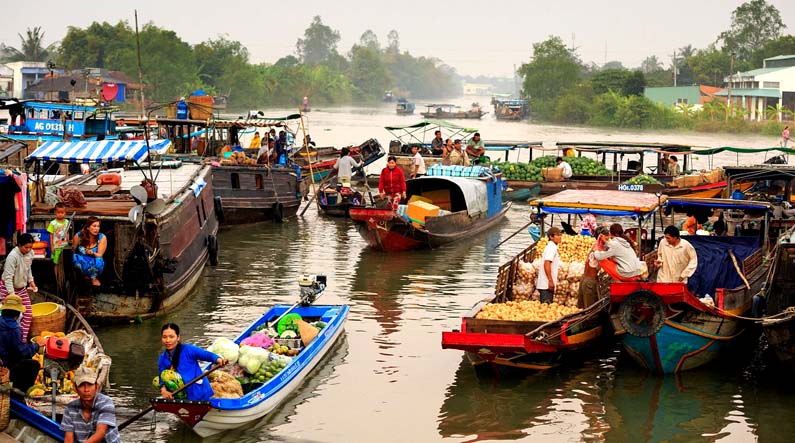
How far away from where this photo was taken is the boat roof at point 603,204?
14594mm

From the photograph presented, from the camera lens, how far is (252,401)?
34.4 ft

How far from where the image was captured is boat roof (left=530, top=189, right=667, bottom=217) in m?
14.6

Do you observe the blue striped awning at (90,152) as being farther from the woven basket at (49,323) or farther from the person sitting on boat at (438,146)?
the person sitting on boat at (438,146)

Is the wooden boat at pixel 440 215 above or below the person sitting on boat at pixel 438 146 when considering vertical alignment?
below

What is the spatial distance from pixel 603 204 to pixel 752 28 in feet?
362

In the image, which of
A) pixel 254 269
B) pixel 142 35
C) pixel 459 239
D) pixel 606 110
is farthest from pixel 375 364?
→ pixel 142 35

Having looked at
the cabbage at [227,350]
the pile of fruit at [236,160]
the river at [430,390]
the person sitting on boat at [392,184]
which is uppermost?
the pile of fruit at [236,160]

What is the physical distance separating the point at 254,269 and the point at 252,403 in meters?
9.57

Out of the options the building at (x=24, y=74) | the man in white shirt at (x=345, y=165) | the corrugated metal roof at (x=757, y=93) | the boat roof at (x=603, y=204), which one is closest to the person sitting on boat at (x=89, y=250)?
the boat roof at (x=603, y=204)

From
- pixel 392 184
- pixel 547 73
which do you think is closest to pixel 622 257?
pixel 392 184

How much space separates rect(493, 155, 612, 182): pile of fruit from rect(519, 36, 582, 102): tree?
64.5 metres

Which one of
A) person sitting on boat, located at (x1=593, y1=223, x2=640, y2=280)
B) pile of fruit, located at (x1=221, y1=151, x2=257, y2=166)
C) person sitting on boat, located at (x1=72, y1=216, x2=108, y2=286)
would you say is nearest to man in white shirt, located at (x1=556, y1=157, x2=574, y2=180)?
pile of fruit, located at (x1=221, y1=151, x2=257, y2=166)

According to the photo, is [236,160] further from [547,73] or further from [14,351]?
[547,73]

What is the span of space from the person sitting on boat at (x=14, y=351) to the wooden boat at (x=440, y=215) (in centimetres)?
1068
